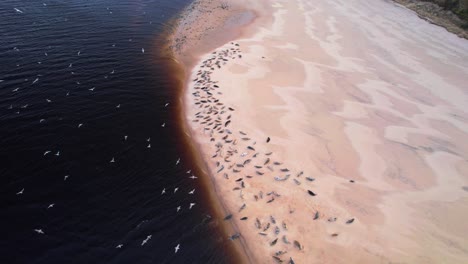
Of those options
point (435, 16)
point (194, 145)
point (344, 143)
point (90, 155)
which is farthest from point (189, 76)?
point (435, 16)

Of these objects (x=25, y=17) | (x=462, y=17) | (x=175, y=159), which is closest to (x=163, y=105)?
(x=175, y=159)

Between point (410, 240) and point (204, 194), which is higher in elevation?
point (410, 240)

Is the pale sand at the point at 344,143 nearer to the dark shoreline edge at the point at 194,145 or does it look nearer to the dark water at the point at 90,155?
the dark shoreline edge at the point at 194,145

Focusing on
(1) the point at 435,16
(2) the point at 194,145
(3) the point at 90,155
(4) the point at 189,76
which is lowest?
(3) the point at 90,155

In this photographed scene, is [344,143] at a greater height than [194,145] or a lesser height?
greater

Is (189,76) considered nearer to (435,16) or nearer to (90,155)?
(90,155)

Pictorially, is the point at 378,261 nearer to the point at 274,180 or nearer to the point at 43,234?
the point at 274,180

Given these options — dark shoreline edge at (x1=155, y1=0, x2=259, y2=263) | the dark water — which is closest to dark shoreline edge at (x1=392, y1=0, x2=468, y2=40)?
dark shoreline edge at (x1=155, y1=0, x2=259, y2=263)

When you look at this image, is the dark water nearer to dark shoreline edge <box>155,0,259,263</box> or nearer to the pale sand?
dark shoreline edge <box>155,0,259,263</box>
